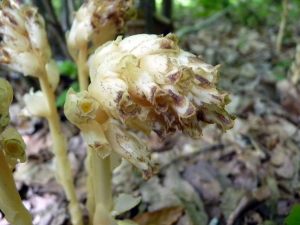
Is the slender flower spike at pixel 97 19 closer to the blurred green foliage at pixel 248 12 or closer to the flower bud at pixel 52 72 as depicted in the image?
the flower bud at pixel 52 72

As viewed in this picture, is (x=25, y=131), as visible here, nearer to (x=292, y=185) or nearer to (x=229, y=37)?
(x=292, y=185)

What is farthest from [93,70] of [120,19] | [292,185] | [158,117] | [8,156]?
[292,185]

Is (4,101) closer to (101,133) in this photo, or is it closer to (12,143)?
(12,143)

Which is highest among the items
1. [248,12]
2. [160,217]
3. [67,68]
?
[67,68]

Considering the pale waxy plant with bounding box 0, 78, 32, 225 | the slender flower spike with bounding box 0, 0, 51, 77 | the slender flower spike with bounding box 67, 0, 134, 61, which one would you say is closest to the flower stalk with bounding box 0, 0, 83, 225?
the slender flower spike with bounding box 0, 0, 51, 77

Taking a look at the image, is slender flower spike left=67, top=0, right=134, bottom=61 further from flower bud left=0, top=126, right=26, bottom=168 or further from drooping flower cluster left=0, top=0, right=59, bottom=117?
flower bud left=0, top=126, right=26, bottom=168

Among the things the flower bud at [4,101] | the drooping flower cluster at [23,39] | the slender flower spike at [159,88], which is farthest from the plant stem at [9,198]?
the drooping flower cluster at [23,39]

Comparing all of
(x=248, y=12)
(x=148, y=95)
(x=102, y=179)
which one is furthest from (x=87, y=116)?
(x=248, y=12)

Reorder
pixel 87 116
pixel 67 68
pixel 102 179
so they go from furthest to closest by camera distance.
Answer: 1. pixel 67 68
2. pixel 102 179
3. pixel 87 116
